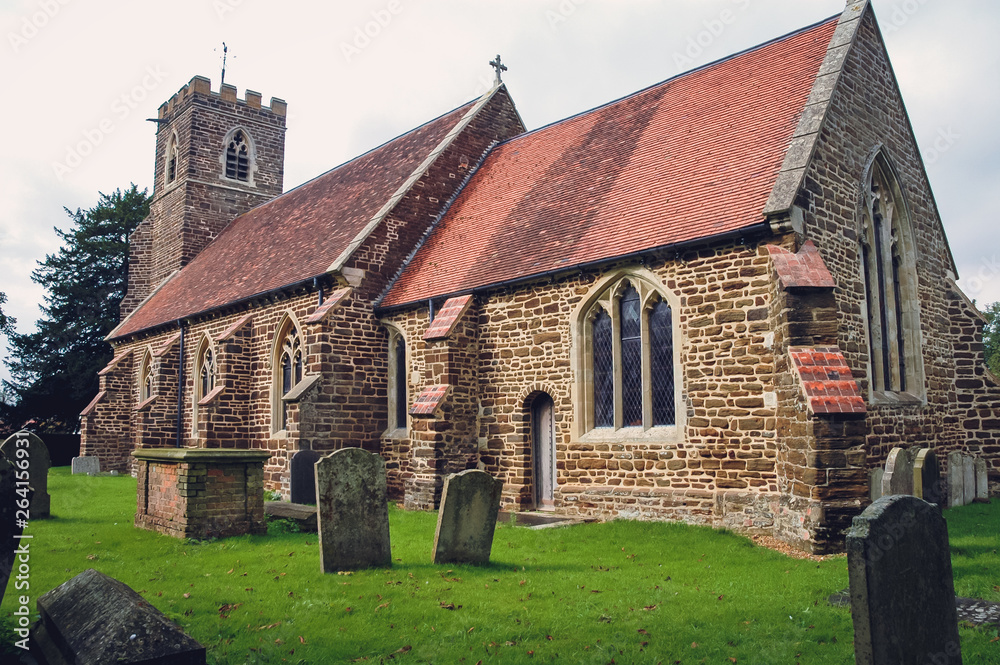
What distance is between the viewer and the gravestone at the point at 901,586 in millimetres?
4492

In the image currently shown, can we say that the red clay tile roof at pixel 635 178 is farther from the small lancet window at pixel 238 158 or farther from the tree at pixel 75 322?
the tree at pixel 75 322

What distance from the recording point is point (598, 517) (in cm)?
1273

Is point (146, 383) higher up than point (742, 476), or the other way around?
point (146, 383)

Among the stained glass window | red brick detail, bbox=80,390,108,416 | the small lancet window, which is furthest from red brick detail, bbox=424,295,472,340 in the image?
Result: the small lancet window

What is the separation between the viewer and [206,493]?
1022 cm

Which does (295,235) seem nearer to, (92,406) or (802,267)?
(92,406)

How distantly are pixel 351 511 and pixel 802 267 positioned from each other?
22.9 ft

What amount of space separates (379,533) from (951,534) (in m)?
8.21

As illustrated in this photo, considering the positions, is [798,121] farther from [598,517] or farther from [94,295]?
[94,295]

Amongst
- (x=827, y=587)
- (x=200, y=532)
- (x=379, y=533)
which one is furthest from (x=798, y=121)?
(x=200, y=532)

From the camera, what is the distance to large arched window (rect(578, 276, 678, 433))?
40.8ft

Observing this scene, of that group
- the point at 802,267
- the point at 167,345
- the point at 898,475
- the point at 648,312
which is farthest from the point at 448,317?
the point at 167,345

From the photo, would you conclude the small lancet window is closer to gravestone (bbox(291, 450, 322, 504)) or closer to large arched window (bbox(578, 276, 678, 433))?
gravestone (bbox(291, 450, 322, 504))

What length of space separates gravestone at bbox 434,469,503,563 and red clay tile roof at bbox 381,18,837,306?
535cm
